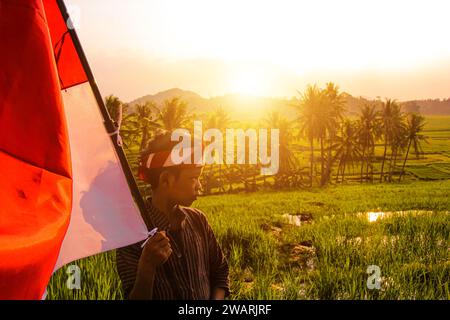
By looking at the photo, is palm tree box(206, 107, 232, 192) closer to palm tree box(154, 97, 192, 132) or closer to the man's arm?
palm tree box(154, 97, 192, 132)

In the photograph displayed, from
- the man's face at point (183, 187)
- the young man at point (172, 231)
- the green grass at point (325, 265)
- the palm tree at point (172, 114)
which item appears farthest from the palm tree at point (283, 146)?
the man's face at point (183, 187)

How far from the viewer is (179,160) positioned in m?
2.75

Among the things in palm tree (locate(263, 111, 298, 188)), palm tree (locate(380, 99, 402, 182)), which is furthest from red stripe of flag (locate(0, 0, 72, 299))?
palm tree (locate(380, 99, 402, 182))

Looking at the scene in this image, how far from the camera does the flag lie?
6.93 ft

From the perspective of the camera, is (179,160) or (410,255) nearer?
(179,160)

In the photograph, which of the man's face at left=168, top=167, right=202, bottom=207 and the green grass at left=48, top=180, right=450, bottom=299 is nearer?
the man's face at left=168, top=167, right=202, bottom=207

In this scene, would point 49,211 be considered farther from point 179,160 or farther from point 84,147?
point 179,160

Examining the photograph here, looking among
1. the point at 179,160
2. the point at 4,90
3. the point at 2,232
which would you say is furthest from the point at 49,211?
the point at 179,160

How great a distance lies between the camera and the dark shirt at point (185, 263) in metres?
2.62

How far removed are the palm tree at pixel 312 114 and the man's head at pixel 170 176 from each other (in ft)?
220

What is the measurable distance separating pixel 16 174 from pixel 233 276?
21.7 feet

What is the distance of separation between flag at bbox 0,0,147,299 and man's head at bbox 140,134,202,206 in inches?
10.9

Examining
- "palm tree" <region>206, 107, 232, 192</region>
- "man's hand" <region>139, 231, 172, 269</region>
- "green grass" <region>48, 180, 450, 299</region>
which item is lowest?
"green grass" <region>48, 180, 450, 299</region>
